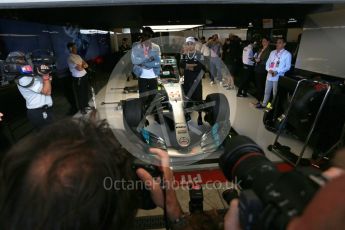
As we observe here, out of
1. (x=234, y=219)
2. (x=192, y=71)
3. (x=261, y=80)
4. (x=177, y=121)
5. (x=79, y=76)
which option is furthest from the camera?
(x=261, y=80)

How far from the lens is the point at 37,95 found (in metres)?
2.62

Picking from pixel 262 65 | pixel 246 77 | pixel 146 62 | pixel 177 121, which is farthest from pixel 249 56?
pixel 177 121

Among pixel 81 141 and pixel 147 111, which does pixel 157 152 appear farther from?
pixel 147 111

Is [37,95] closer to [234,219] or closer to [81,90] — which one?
[81,90]

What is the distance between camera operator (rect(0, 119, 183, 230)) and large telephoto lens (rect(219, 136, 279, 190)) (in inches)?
12.8

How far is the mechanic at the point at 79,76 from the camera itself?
4.69m

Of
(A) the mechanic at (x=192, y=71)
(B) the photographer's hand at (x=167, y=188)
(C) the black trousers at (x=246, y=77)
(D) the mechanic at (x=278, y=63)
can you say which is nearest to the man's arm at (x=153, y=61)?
(A) the mechanic at (x=192, y=71)

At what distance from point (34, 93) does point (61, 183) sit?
96.5 inches

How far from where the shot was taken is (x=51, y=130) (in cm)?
59

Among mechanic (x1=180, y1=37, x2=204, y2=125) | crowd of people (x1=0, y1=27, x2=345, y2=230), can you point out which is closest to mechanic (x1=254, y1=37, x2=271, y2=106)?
mechanic (x1=180, y1=37, x2=204, y2=125)

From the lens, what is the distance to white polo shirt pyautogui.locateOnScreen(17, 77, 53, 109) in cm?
252

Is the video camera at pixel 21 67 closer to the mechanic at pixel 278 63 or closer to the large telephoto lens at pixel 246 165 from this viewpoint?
the large telephoto lens at pixel 246 165

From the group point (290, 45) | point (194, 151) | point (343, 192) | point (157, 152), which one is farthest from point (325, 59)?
point (343, 192)

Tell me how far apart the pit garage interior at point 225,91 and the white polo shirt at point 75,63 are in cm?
20
